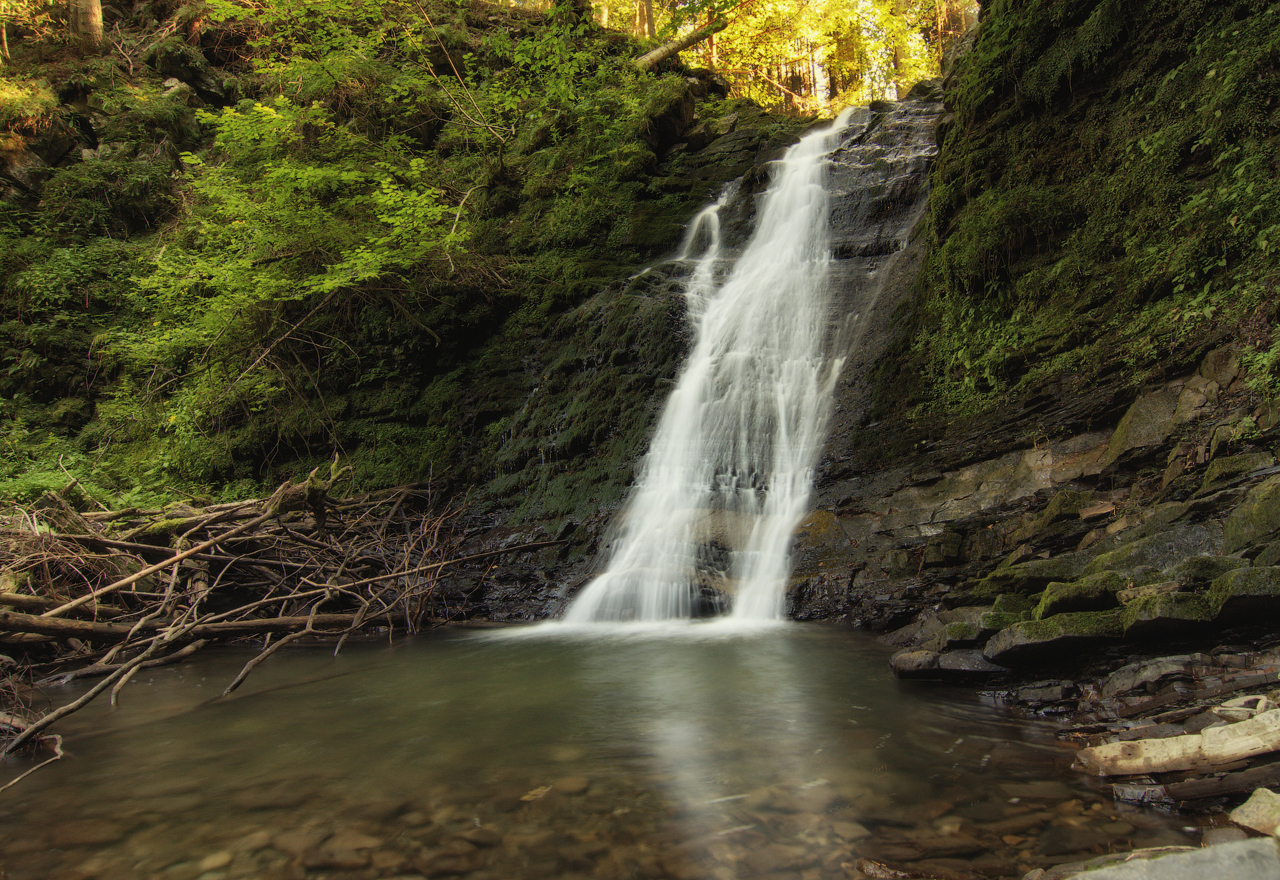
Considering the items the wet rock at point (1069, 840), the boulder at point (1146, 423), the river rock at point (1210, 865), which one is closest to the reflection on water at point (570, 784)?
the wet rock at point (1069, 840)

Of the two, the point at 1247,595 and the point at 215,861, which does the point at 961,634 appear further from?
the point at 215,861

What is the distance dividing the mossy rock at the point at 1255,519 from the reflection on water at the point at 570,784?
136cm

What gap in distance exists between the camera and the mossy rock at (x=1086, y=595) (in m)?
3.34

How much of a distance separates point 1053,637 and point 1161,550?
848mm

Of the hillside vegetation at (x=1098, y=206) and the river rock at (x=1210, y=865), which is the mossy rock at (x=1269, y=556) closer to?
the hillside vegetation at (x=1098, y=206)

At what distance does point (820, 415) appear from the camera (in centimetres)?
743

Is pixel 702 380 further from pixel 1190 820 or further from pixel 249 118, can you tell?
pixel 249 118

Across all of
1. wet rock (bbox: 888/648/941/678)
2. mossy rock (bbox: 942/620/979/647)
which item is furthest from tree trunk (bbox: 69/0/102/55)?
mossy rock (bbox: 942/620/979/647)

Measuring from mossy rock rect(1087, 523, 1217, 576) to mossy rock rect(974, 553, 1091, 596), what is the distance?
229mm

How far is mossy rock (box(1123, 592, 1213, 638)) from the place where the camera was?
9.53 ft

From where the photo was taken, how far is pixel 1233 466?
12.1 feet

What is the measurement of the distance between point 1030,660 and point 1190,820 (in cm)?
151

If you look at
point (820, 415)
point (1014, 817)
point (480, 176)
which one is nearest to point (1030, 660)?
point (1014, 817)

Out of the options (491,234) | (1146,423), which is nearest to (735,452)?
(1146,423)
